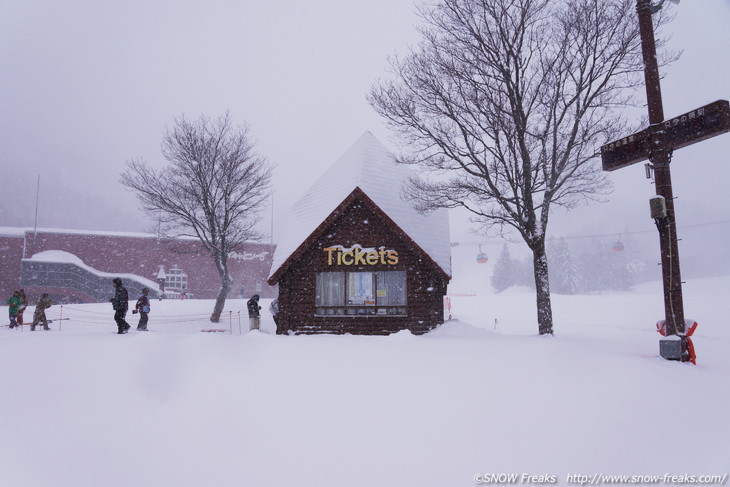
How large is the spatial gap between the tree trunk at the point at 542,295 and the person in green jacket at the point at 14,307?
67.3 feet

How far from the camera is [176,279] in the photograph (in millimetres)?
42875

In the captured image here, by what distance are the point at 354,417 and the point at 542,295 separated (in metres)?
8.77

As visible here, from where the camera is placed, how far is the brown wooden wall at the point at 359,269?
14227mm

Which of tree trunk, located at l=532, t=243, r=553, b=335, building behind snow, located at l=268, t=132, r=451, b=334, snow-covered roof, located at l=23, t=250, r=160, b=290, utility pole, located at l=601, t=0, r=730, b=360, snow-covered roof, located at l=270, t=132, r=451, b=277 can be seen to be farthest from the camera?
snow-covered roof, located at l=23, t=250, r=160, b=290

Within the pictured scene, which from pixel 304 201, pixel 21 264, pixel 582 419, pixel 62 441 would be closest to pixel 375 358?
pixel 582 419

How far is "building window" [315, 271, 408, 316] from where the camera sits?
14.4 meters

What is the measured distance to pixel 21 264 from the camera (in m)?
37.8

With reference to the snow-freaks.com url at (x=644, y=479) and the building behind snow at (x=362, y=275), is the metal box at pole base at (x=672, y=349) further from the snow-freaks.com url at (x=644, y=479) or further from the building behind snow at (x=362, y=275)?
the building behind snow at (x=362, y=275)

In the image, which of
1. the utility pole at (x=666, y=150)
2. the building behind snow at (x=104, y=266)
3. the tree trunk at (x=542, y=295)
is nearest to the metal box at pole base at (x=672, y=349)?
the utility pole at (x=666, y=150)

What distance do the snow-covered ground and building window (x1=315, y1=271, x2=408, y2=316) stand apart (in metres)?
7.09

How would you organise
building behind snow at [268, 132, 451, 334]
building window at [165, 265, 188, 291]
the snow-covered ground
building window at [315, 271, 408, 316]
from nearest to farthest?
the snow-covered ground, building behind snow at [268, 132, 451, 334], building window at [315, 271, 408, 316], building window at [165, 265, 188, 291]

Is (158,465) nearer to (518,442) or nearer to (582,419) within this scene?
(518,442)

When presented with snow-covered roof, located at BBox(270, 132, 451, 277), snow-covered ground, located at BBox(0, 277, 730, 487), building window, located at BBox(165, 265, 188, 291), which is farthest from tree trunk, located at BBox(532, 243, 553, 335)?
building window, located at BBox(165, 265, 188, 291)

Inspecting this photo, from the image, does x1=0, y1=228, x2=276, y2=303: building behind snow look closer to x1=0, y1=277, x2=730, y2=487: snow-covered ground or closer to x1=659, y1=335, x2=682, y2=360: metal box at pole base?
x1=0, y1=277, x2=730, y2=487: snow-covered ground
